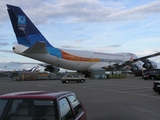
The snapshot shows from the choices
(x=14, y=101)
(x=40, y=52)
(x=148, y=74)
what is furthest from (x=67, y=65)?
(x=14, y=101)

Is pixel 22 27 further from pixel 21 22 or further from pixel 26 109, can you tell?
pixel 26 109

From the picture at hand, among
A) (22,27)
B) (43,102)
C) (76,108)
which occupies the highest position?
(22,27)

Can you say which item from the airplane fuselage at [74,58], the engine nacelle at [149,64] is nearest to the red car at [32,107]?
the airplane fuselage at [74,58]

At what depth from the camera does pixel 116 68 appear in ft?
161

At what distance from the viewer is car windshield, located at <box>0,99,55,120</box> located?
13.2 feet

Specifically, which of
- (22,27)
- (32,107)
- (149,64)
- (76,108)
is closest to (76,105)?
(76,108)

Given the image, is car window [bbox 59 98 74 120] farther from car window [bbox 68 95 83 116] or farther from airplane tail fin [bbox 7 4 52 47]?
airplane tail fin [bbox 7 4 52 47]

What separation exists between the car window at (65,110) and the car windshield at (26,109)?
0.57 feet

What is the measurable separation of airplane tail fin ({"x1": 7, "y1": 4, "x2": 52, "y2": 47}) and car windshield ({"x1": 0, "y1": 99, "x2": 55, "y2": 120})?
3202 cm

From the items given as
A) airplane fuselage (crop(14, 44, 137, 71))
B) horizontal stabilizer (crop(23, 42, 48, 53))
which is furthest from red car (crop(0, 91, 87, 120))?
airplane fuselage (crop(14, 44, 137, 71))

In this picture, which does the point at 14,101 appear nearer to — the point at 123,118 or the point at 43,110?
the point at 43,110

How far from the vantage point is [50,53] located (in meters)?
38.1

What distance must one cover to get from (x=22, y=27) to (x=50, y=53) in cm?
576

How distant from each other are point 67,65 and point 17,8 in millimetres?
12550
